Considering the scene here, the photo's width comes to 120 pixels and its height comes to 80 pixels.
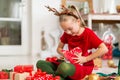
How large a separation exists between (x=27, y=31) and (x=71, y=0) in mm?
435

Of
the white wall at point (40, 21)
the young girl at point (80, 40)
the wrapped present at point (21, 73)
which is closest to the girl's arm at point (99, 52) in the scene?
the young girl at point (80, 40)

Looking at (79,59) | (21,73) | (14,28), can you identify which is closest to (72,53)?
(79,59)

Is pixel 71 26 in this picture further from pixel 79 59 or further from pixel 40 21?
pixel 40 21

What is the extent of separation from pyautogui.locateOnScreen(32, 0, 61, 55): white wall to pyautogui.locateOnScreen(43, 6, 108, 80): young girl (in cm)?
91

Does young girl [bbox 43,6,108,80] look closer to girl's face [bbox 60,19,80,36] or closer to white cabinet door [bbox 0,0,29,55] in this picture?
girl's face [bbox 60,19,80,36]

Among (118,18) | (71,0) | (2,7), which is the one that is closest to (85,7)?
(71,0)

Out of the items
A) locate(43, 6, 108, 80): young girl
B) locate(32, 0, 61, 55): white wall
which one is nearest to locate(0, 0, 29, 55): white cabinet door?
locate(32, 0, 61, 55): white wall

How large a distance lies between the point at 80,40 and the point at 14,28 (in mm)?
1118

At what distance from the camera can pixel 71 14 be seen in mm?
1396

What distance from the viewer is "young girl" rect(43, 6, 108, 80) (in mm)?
1378

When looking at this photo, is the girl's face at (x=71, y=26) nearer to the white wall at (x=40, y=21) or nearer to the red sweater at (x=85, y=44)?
the red sweater at (x=85, y=44)

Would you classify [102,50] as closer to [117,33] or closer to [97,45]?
[97,45]

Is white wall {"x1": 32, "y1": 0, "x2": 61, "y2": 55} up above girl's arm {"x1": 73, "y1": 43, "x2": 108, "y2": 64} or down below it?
above

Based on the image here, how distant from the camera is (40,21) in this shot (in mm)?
2344
